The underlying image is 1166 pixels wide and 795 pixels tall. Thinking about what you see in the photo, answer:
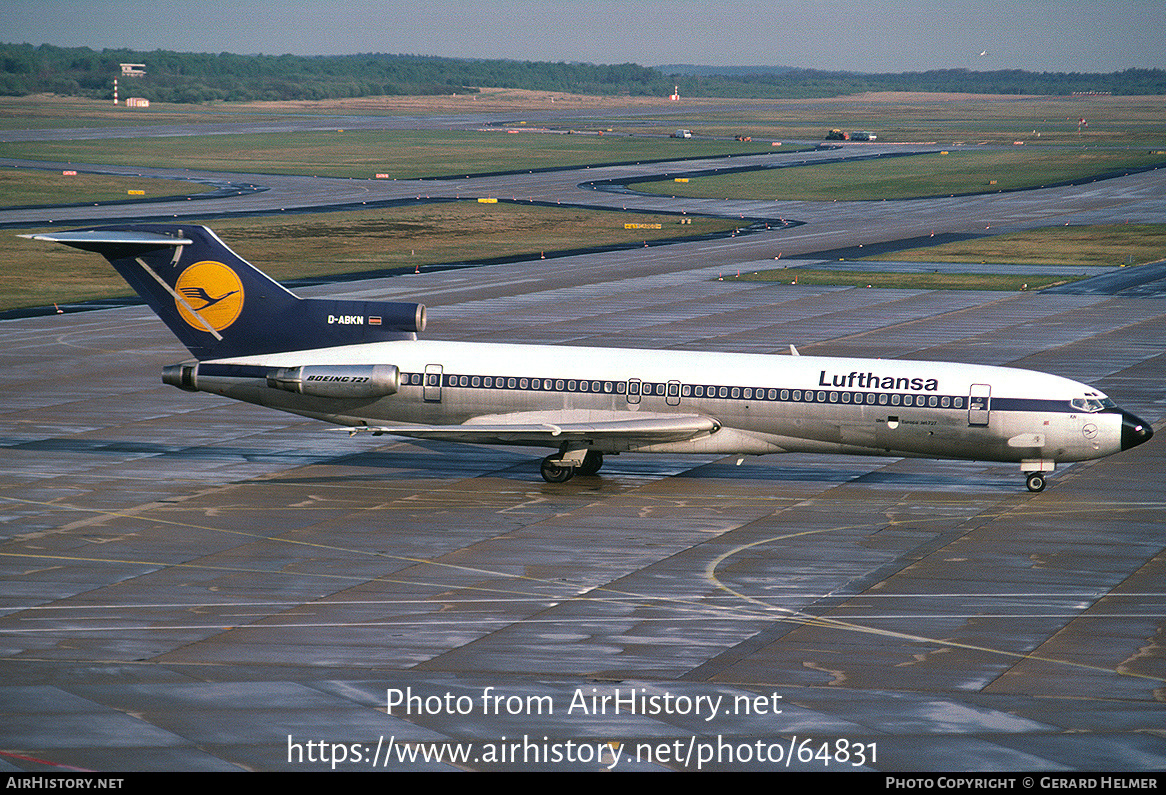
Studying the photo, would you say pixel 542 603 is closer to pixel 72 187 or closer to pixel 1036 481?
pixel 1036 481

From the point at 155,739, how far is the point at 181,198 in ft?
338

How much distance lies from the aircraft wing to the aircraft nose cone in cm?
1020

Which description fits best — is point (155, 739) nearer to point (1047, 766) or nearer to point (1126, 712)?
point (1047, 766)

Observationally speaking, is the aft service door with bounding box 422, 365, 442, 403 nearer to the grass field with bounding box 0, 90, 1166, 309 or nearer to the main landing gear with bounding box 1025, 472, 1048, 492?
the main landing gear with bounding box 1025, 472, 1048, 492

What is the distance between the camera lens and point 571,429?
3603 centimetres

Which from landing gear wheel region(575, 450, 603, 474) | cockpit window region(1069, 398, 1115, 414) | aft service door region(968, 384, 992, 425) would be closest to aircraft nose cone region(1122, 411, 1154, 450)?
cockpit window region(1069, 398, 1115, 414)

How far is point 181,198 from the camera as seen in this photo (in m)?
117

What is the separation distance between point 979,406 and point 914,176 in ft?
379

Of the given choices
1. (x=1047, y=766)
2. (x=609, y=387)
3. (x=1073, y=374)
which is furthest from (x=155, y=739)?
(x=1073, y=374)

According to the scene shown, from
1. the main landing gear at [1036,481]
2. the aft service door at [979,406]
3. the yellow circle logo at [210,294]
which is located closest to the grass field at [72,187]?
the yellow circle logo at [210,294]

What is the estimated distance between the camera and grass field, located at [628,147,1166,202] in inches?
5148

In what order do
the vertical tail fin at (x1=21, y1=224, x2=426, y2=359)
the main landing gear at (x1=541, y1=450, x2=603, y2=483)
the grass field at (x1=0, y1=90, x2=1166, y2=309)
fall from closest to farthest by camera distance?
the main landing gear at (x1=541, y1=450, x2=603, y2=483)
the vertical tail fin at (x1=21, y1=224, x2=426, y2=359)
the grass field at (x1=0, y1=90, x2=1166, y2=309)

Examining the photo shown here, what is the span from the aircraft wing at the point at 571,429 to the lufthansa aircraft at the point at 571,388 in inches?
1.9

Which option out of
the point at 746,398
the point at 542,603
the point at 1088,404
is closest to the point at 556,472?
the point at 746,398
